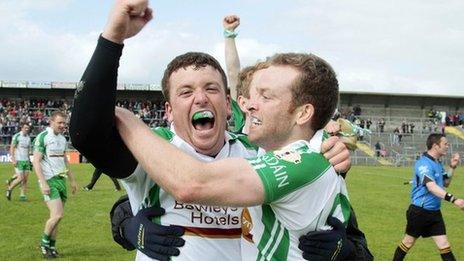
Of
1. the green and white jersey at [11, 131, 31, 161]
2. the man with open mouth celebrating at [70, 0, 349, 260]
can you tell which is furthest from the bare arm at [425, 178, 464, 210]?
the green and white jersey at [11, 131, 31, 161]

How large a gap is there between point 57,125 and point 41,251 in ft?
8.50

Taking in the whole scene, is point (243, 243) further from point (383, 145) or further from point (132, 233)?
point (383, 145)

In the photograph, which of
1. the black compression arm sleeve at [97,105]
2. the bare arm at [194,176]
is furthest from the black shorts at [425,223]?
the black compression arm sleeve at [97,105]

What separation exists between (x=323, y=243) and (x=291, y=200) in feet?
0.84

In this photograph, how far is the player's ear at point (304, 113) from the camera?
2.94 m

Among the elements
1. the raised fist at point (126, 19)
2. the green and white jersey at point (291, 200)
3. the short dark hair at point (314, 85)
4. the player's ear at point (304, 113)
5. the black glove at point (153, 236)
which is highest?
the raised fist at point (126, 19)

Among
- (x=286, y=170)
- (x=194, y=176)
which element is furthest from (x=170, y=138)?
(x=286, y=170)

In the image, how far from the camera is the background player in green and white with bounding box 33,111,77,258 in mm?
11102

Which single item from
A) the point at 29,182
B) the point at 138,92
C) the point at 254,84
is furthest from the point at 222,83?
the point at 138,92

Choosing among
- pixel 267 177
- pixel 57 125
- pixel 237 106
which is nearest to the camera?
pixel 267 177

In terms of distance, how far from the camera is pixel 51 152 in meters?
12.3

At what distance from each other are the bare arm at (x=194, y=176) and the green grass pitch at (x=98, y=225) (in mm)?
8643

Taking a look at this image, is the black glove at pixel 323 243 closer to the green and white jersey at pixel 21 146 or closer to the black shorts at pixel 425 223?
the black shorts at pixel 425 223

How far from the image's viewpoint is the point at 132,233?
3.11 m
